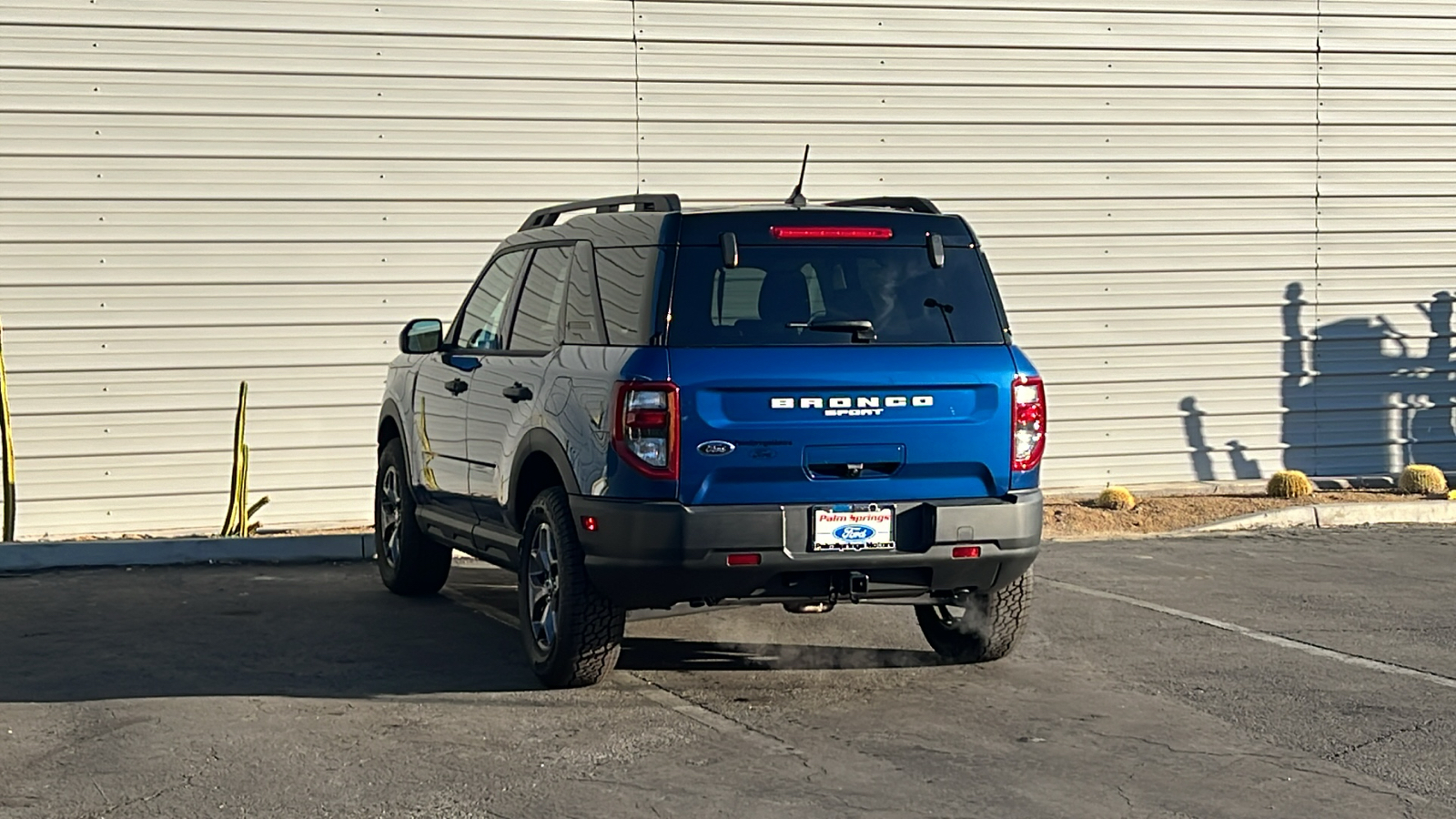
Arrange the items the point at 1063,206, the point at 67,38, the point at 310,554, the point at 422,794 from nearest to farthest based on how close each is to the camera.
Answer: the point at 422,794, the point at 310,554, the point at 67,38, the point at 1063,206

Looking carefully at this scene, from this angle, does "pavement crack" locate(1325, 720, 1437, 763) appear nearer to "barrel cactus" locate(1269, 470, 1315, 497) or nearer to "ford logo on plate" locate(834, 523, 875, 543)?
"ford logo on plate" locate(834, 523, 875, 543)

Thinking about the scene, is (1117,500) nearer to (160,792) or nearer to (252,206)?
(252,206)

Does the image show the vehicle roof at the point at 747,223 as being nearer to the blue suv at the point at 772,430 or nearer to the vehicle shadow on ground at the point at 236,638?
the blue suv at the point at 772,430

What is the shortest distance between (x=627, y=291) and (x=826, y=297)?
785mm

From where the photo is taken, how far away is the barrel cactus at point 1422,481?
48.9ft

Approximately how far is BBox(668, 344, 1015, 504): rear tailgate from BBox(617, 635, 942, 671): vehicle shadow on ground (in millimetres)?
1228

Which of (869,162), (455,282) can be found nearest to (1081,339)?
(869,162)

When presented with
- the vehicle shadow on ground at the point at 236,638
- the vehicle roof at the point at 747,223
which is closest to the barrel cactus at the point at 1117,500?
the vehicle shadow on ground at the point at 236,638

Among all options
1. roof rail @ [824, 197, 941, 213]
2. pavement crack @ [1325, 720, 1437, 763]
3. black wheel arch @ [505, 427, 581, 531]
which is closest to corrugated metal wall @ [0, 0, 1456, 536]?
black wheel arch @ [505, 427, 581, 531]

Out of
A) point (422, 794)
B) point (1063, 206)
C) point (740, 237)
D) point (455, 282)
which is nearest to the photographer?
point (422, 794)

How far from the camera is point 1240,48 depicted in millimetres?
15219

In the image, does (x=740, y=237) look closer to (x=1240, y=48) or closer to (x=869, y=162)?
(x=869, y=162)

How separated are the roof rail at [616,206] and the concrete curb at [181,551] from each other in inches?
122

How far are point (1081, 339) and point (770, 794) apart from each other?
31.8 ft
